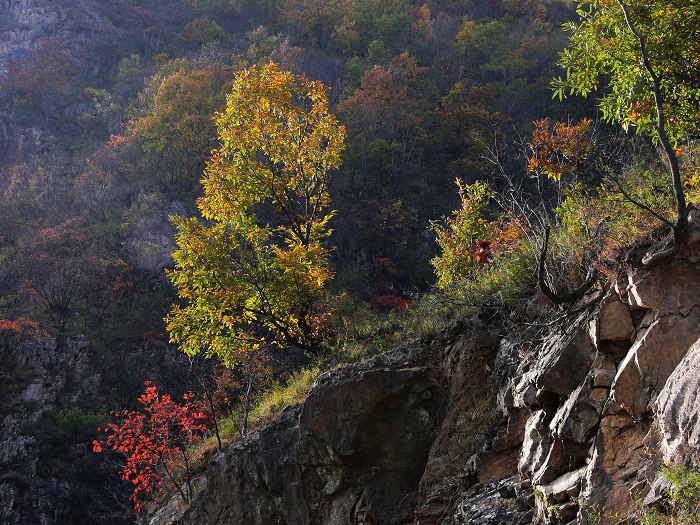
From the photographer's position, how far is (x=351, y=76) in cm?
3453

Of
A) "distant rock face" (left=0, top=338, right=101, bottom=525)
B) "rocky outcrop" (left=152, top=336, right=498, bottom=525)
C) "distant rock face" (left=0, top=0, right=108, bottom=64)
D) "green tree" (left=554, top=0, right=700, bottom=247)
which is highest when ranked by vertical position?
"distant rock face" (left=0, top=0, right=108, bottom=64)

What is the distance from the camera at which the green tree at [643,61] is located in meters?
5.90

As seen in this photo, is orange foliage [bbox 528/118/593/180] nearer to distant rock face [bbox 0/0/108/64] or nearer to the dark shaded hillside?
the dark shaded hillside

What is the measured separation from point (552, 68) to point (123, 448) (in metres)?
28.6

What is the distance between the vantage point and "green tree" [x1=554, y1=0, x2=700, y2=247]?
590cm

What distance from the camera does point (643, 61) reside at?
18.4 feet

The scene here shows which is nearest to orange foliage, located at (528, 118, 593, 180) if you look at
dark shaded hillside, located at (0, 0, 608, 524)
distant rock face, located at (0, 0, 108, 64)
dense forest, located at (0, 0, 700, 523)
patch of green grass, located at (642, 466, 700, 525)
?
dense forest, located at (0, 0, 700, 523)

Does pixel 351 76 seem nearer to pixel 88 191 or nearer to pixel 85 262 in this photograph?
pixel 88 191

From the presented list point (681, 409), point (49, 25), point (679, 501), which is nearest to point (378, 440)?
point (681, 409)

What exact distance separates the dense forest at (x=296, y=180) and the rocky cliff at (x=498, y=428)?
51 centimetres

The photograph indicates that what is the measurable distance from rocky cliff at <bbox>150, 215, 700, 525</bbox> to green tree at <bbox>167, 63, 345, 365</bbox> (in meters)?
2.05

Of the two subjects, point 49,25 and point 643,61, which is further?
point 49,25

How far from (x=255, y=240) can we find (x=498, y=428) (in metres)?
6.03

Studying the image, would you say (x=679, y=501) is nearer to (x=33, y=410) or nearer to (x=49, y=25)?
(x=33, y=410)
